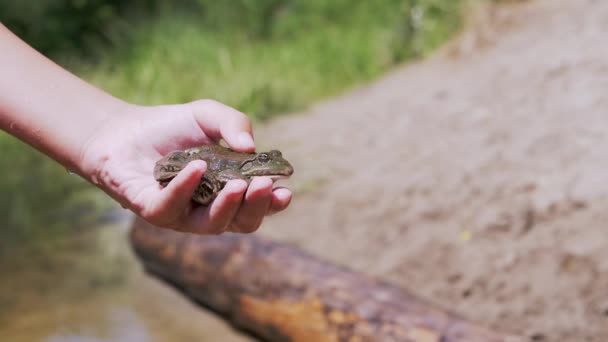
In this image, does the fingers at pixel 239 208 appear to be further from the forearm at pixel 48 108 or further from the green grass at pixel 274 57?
the green grass at pixel 274 57

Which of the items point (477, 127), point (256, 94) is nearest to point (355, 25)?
point (256, 94)

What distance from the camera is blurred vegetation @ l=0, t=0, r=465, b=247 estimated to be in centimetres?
546

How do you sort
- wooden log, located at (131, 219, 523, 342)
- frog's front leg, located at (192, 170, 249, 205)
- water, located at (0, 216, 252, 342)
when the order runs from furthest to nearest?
water, located at (0, 216, 252, 342) → wooden log, located at (131, 219, 523, 342) → frog's front leg, located at (192, 170, 249, 205)

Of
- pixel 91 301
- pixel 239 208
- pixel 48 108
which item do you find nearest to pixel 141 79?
pixel 91 301

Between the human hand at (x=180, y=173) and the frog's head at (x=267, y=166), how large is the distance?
27mm

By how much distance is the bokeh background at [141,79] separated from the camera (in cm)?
Result: 361

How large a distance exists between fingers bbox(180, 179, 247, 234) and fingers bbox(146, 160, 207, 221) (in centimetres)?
3

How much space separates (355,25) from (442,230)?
4.08 m

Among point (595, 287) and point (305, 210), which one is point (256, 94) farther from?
point (595, 287)

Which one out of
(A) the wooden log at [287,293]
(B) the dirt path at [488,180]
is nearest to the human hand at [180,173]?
(A) the wooden log at [287,293]

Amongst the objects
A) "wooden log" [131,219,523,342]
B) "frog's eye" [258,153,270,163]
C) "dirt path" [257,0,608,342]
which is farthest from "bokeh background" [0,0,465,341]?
"frog's eye" [258,153,270,163]

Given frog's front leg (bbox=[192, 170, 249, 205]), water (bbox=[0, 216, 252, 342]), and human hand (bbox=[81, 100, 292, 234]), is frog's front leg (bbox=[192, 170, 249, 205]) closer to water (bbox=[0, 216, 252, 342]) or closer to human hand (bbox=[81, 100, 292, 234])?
human hand (bbox=[81, 100, 292, 234])

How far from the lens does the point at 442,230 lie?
11.4 ft

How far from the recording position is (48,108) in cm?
179
